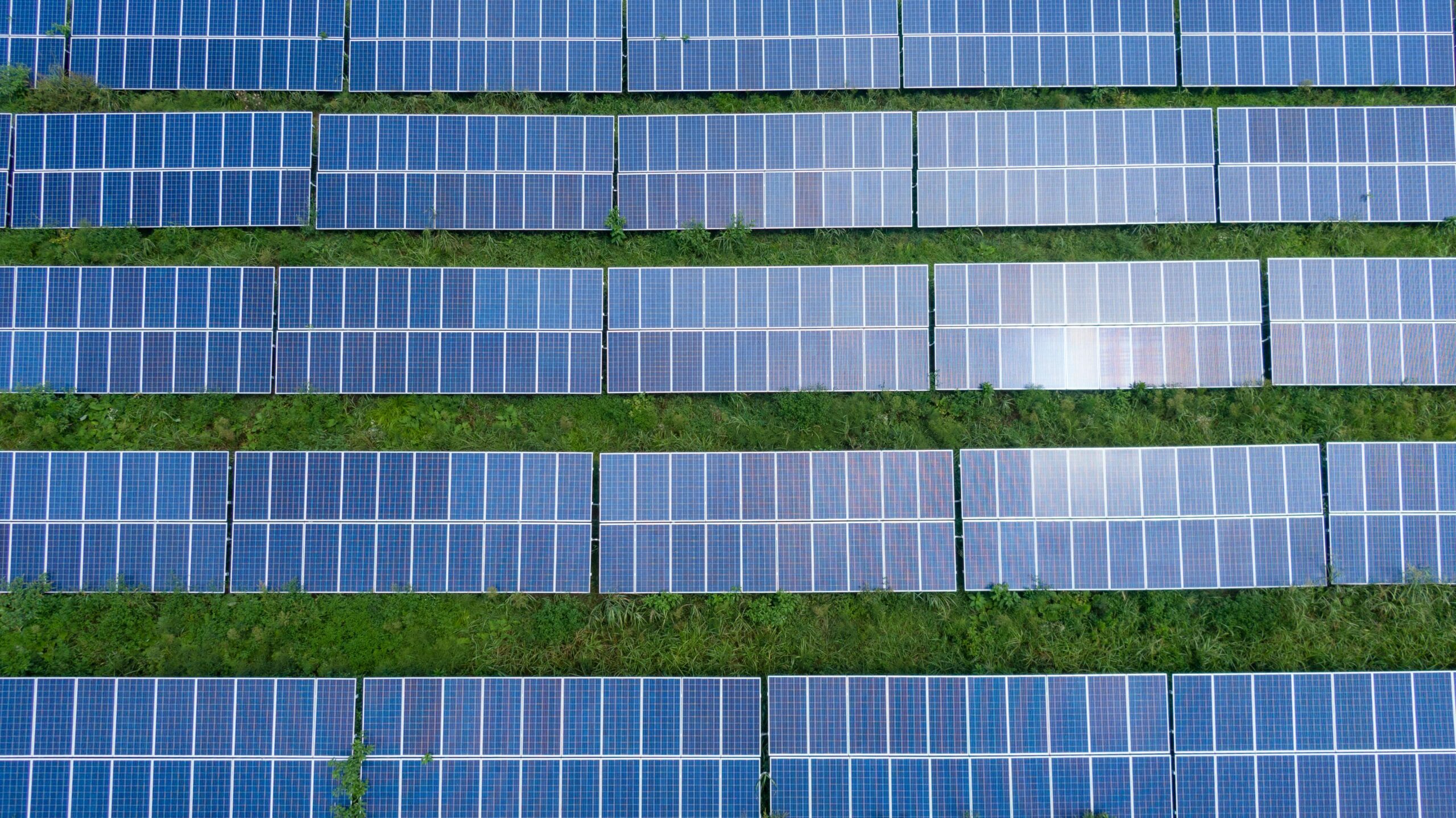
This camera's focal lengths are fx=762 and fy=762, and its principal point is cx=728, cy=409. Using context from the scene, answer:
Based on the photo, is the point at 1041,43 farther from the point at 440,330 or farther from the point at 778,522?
the point at 440,330

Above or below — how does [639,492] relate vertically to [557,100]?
below

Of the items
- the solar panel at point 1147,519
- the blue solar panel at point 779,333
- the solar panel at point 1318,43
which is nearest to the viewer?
the solar panel at point 1147,519

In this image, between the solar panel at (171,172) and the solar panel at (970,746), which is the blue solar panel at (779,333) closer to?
the solar panel at (970,746)

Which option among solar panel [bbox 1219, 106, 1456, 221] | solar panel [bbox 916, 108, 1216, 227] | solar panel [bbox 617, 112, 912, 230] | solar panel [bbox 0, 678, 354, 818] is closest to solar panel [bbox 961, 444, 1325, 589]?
solar panel [bbox 916, 108, 1216, 227]

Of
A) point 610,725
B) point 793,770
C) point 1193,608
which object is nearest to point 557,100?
point 610,725

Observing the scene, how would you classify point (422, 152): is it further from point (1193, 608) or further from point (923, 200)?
point (1193, 608)

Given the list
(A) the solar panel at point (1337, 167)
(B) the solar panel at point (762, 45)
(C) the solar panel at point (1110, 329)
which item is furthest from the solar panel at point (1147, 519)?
(B) the solar panel at point (762, 45)
